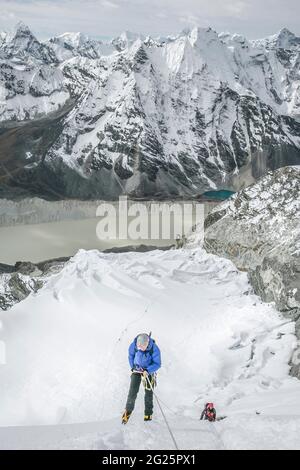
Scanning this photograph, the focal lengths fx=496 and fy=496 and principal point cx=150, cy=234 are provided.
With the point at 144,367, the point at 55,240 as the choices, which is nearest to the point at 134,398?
the point at 144,367

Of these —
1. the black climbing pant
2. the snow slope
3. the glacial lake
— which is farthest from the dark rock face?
the glacial lake

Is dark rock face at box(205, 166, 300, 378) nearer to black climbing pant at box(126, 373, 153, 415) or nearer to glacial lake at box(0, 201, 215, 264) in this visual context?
black climbing pant at box(126, 373, 153, 415)

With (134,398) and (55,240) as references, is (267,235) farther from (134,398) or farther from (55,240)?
(55,240)

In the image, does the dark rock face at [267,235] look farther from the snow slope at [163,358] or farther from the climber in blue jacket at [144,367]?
the climber in blue jacket at [144,367]

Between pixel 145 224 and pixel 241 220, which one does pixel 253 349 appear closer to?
pixel 241 220

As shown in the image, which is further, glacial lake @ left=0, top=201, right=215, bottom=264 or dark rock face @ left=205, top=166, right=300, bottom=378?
glacial lake @ left=0, top=201, right=215, bottom=264

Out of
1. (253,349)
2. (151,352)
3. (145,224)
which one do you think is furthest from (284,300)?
(145,224)

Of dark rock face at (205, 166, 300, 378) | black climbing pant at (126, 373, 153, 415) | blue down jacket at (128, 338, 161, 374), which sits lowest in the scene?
black climbing pant at (126, 373, 153, 415)
